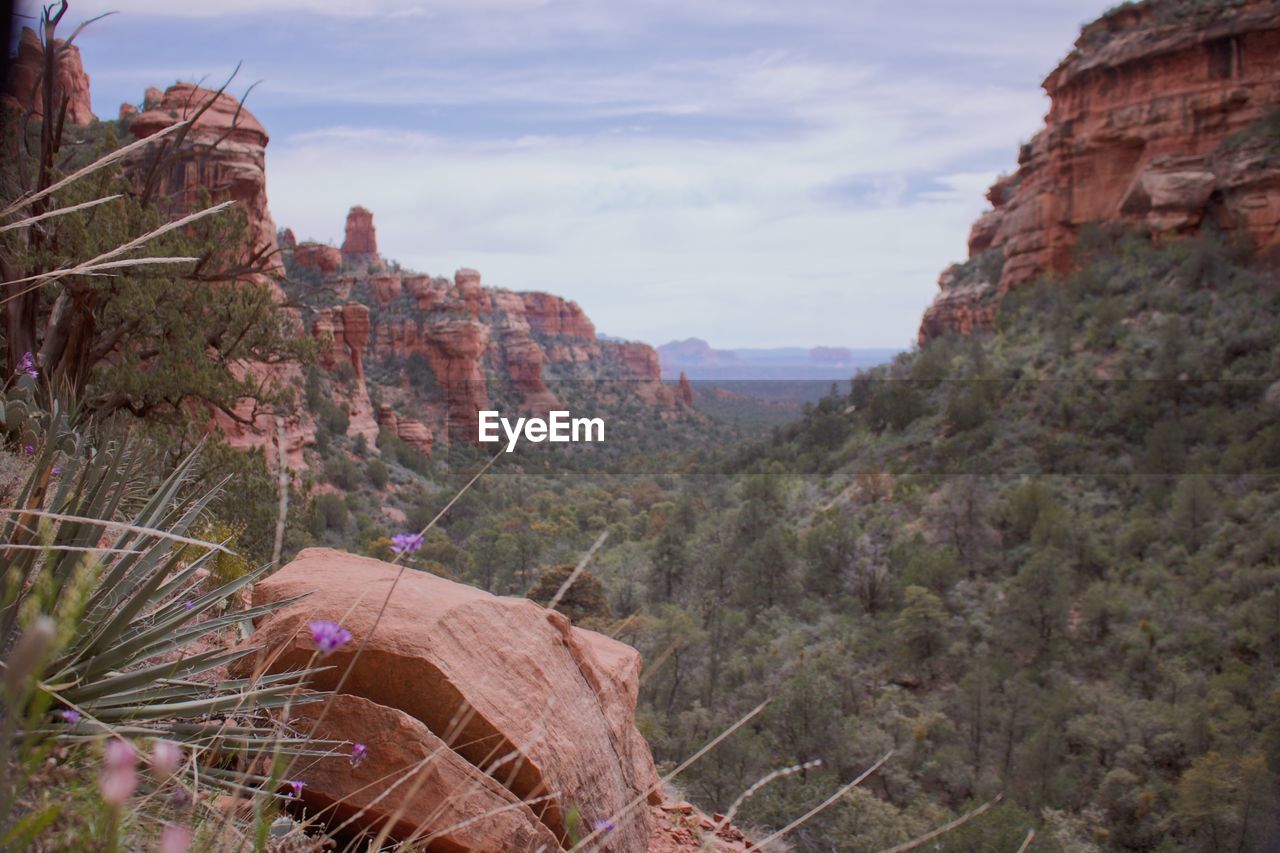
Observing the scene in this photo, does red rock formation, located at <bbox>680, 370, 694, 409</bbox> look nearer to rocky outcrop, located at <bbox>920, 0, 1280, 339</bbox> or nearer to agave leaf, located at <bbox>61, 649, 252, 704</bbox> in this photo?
rocky outcrop, located at <bbox>920, 0, 1280, 339</bbox>

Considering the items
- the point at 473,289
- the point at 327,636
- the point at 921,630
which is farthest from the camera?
the point at 473,289

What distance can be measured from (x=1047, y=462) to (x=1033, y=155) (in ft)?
49.2

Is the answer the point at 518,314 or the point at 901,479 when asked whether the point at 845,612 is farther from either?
the point at 518,314

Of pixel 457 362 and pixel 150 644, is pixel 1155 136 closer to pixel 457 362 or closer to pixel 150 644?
pixel 457 362

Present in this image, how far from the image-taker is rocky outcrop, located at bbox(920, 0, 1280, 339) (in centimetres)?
2508

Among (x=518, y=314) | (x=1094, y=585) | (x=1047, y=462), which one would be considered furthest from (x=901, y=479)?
(x=518, y=314)

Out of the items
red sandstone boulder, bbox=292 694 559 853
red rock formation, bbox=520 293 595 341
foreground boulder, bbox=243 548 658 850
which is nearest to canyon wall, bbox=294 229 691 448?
red rock formation, bbox=520 293 595 341

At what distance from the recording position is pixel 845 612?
18281 millimetres

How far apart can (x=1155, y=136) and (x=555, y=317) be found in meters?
49.9

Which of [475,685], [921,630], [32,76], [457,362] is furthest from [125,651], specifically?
[457,362]

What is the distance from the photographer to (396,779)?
2223 mm

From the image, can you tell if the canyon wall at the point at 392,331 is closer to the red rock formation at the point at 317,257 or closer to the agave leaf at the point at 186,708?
the red rock formation at the point at 317,257

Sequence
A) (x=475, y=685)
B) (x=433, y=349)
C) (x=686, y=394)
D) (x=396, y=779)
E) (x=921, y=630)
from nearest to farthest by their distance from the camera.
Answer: (x=396, y=779) → (x=475, y=685) → (x=921, y=630) → (x=433, y=349) → (x=686, y=394)

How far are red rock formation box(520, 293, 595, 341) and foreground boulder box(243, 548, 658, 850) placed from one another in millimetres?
65716
